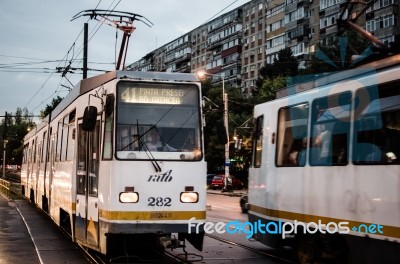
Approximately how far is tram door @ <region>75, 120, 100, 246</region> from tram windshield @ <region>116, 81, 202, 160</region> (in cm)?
76

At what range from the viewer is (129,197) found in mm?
8914

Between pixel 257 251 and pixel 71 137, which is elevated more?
pixel 71 137

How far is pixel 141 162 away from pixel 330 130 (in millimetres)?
3010

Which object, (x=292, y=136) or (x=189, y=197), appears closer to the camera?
(x=189, y=197)

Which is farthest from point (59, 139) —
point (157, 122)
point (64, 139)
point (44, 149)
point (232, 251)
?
point (157, 122)

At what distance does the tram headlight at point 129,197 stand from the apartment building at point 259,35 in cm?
4108

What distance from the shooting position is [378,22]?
166 feet

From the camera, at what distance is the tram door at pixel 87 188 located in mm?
9555

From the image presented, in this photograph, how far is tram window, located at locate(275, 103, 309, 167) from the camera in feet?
29.3

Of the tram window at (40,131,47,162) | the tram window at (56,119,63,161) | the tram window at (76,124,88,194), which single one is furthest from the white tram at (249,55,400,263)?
the tram window at (40,131,47,162)

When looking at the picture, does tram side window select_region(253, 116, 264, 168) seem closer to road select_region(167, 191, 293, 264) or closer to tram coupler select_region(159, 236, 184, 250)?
road select_region(167, 191, 293, 264)

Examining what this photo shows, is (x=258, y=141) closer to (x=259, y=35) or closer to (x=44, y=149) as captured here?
(x=44, y=149)

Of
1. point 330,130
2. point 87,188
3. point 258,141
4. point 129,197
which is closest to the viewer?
point 330,130

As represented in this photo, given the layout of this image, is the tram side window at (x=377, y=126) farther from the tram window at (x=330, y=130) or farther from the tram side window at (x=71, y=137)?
the tram side window at (x=71, y=137)
